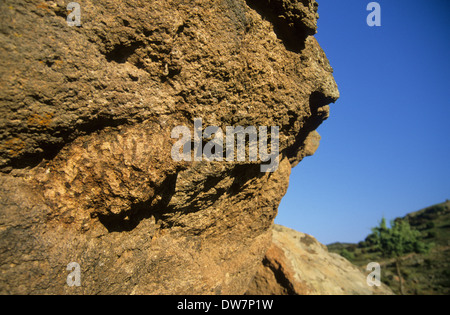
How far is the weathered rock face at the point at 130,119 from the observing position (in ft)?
8.11

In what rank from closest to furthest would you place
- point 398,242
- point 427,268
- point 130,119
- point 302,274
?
point 130,119 < point 302,274 < point 398,242 < point 427,268

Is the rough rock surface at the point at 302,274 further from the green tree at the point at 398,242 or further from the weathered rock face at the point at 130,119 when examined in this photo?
the green tree at the point at 398,242

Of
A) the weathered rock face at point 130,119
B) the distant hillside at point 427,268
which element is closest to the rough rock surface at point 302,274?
the weathered rock face at point 130,119

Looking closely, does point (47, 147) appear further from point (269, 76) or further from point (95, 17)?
point (269, 76)

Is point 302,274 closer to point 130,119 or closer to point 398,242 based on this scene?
point 130,119

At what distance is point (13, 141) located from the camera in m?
2.49

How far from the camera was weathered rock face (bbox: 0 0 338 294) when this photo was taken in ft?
8.11

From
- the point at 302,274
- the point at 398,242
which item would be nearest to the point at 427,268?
the point at 398,242

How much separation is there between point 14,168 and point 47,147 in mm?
358

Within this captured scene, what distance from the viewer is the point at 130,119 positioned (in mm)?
3104

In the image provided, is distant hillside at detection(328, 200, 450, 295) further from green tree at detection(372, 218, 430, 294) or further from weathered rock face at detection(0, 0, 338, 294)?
weathered rock face at detection(0, 0, 338, 294)

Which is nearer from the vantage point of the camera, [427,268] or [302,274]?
[302,274]

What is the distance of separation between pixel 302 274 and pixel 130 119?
702 cm

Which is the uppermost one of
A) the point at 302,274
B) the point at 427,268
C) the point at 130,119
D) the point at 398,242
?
the point at 130,119
